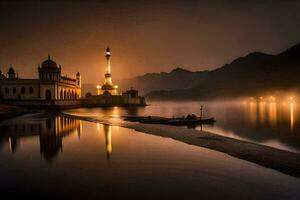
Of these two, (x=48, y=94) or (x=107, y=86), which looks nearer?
(x=48, y=94)

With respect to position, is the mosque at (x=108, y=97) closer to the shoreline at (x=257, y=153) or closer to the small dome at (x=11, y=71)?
the small dome at (x=11, y=71)

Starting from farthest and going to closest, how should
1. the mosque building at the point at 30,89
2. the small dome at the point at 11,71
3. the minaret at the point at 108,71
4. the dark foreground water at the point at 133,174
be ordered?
the minaret at the point at 108,71
the small dome at the point at 11,71
the mosque building at the point at 30,89
the dark foreground water at the point at 133,174

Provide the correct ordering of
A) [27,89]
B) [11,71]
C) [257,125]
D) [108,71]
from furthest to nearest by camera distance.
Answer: [108,71]
[11,71]
[27,89]
[257,125]

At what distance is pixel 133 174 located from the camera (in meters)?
16.0

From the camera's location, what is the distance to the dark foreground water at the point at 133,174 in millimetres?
13078

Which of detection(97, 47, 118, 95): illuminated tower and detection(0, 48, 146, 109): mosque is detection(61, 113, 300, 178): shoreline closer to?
detection(0, 48, 146, 109): mosque

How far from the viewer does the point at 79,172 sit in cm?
1650

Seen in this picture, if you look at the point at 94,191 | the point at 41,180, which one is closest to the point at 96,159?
the point at 41,180

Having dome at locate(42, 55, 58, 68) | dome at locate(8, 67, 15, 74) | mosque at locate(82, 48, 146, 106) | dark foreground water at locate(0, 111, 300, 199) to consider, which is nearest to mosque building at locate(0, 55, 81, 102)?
dome at locate(42, 55, 58, 68)

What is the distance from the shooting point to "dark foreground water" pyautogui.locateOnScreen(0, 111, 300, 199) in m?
13.1

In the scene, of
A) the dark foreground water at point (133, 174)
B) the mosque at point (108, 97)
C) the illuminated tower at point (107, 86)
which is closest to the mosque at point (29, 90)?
the mosque at point (108, 97)

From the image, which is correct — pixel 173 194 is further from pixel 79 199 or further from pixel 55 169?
pixel 55 169

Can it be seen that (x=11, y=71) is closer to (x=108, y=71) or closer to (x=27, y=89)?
(x=27, y=89)

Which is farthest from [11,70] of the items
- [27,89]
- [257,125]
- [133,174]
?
[133,174]
